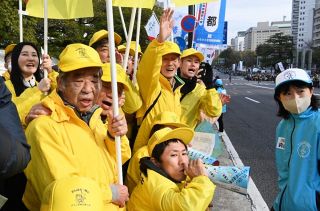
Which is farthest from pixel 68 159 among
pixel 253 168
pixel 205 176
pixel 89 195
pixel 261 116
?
pixel 261 116

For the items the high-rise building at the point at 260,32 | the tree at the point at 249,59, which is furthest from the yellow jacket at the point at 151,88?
the high-rise building at the point at 260,32

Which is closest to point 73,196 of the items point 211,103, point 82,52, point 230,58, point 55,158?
point 55,158

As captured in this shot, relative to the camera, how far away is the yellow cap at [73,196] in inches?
67.4

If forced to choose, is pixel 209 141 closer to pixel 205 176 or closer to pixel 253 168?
pixel 205 176

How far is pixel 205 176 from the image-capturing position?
8.26 ft

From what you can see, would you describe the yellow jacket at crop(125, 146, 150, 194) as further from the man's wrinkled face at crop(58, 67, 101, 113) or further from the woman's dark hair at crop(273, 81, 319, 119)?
the woman's dark hair at crop(273, 81, 319, 119)

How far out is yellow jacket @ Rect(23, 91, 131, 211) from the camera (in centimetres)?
208

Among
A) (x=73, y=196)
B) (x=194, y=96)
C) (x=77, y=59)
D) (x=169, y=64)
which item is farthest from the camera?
(x=194, y=96)

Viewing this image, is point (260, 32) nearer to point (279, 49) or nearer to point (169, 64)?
point (279, 49)

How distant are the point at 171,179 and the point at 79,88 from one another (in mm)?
849

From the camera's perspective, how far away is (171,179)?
2.72 meters

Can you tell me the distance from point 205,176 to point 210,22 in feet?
38.2

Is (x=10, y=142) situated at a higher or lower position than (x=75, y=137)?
higher

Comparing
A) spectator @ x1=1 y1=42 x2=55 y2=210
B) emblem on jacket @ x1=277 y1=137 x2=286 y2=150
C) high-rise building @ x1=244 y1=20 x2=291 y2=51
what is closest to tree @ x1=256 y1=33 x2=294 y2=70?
high-rise building @ x1=244 y1=20 x2=291 y2=51
